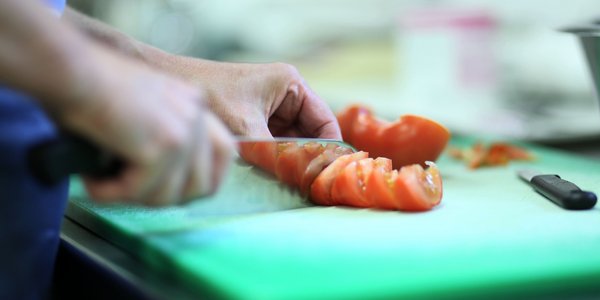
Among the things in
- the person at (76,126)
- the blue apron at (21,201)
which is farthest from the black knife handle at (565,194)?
the blue apron at (21,201)

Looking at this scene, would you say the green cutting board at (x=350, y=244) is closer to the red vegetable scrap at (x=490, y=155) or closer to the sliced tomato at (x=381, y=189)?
the sliced tomato at (x=381, y=189)

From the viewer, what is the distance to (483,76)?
261 cm

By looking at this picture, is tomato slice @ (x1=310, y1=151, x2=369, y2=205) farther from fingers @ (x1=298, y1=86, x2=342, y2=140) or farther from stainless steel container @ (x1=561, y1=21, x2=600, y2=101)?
stainless steel container @ (x1=561, y1=21, x2=600, y2=101)

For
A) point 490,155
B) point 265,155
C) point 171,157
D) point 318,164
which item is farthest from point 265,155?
point 490,155

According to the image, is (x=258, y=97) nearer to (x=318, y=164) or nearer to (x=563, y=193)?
(x=318, y=164)

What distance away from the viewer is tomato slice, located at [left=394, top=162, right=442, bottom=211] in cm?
99

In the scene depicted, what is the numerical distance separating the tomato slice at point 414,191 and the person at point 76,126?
325 mm

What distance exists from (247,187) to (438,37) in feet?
5.93

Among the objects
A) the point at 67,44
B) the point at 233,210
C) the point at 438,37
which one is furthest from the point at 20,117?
the point at 438,37

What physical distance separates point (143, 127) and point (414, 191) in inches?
17.4

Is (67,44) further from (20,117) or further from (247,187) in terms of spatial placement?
(247,187)

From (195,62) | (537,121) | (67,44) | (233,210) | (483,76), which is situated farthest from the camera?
(483,76)

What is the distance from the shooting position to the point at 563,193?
1.06 meters

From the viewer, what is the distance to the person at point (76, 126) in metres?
0.65
